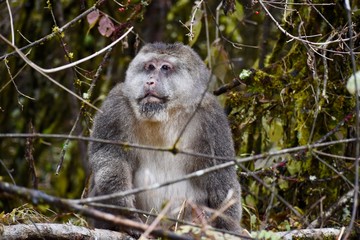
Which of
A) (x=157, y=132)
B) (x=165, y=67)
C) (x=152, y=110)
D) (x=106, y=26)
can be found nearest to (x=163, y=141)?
(x=157, y=132)

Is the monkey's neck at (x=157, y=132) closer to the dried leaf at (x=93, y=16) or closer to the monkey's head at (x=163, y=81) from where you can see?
the monkey's head at (x=163, y=81)

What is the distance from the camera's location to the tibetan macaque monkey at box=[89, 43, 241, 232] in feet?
18.4

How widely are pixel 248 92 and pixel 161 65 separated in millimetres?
1257

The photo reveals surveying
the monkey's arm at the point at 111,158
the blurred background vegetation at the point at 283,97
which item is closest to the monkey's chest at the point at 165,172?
the monkey's arm at the point at 111,158

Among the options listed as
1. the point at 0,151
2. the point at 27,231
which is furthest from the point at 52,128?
the point at 27,231

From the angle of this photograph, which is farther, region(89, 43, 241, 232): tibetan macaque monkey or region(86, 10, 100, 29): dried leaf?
region(86, 10, 100, 29): dried leaf

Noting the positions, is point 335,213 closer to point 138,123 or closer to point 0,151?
point 138,123

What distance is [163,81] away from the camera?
226 inches

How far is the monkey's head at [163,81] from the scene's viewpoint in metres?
5.57

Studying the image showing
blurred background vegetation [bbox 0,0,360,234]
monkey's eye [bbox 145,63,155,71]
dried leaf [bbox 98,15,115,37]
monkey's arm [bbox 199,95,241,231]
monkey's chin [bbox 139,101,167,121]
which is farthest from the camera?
dried leaf [bbox 98,15,115,37]

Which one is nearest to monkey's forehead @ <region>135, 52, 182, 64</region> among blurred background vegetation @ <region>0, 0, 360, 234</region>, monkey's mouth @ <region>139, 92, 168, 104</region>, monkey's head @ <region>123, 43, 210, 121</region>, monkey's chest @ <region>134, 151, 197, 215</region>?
monkey's head @ <region>123, 43, 210, 121</region>

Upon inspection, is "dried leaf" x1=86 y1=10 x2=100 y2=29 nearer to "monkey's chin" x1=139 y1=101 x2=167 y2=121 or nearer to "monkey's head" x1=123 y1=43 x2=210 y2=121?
"monkey's head" x1=123 y1=43 x2=210 y2=121

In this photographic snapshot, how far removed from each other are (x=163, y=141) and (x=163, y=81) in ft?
1.55

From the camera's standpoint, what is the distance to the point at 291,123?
22.7 ft
